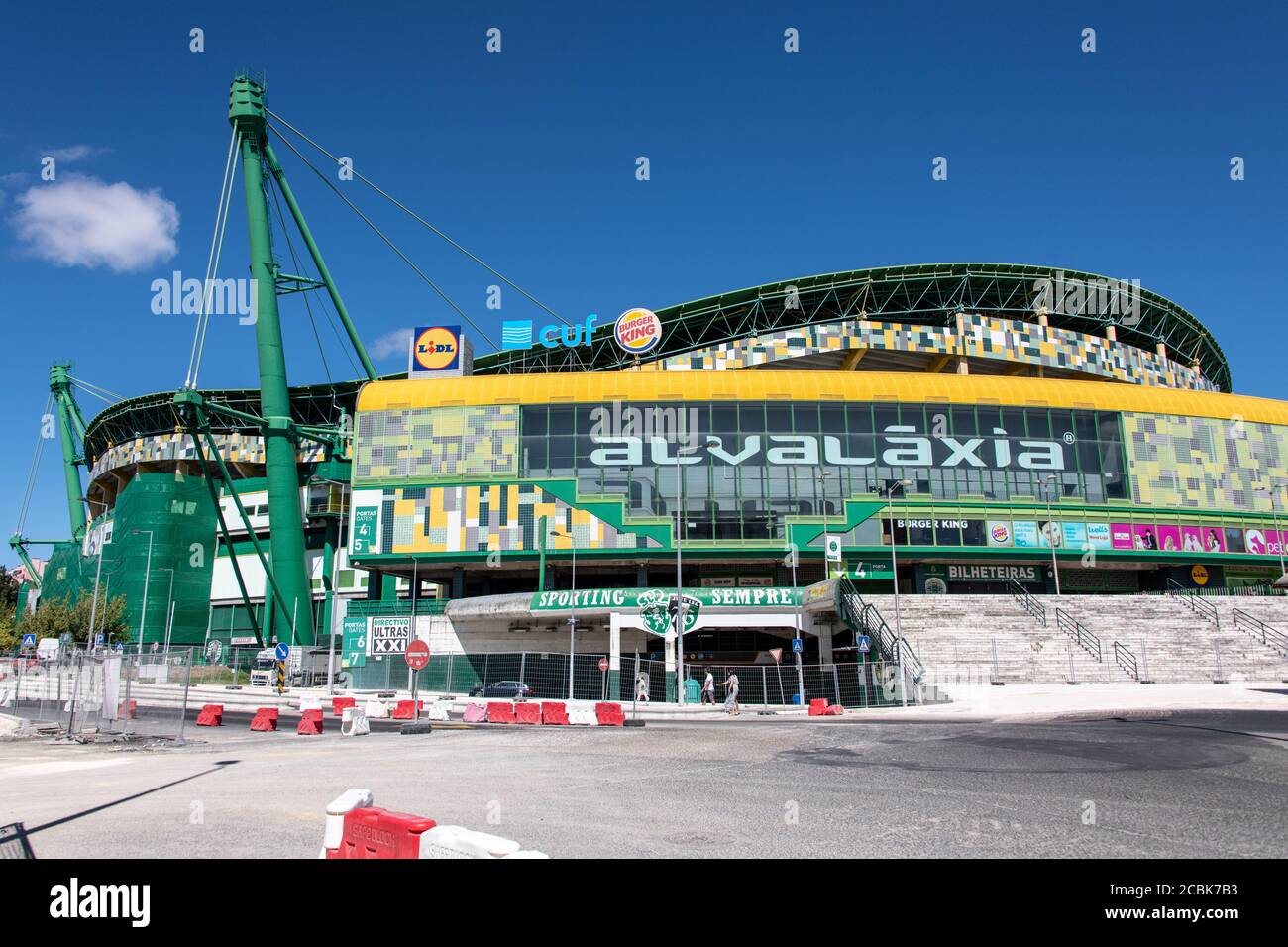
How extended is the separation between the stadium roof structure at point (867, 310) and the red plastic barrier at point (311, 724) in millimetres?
49475

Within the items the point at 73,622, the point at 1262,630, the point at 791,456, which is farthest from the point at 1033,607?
the point at 73,622

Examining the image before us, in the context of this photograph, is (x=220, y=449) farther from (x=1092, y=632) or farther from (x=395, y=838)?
(x=395, y=838)

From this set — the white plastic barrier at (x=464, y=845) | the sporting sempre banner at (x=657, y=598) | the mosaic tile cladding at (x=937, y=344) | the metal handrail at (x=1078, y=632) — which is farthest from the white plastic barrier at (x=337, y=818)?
the mosaic tile cladding at (x=937, y=344)

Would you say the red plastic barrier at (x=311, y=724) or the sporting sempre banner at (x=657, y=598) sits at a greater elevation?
the sporting sempre banner at (x=657, y=598)

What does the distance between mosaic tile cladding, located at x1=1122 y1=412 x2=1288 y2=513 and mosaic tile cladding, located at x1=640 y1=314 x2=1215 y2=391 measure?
17524mm

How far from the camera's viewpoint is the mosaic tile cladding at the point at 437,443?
178ft

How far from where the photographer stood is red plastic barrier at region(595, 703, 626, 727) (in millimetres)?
25797

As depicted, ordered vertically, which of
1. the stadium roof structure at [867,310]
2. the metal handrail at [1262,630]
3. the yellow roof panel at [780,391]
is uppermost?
the stadium roof structure at [867,310]

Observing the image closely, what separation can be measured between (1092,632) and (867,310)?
39.9 meters

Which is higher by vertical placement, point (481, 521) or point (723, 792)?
point (481, 521)

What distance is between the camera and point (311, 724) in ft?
79.4

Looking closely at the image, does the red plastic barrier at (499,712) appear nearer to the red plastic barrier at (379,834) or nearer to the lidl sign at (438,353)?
the red plastic barrier at (379,834)

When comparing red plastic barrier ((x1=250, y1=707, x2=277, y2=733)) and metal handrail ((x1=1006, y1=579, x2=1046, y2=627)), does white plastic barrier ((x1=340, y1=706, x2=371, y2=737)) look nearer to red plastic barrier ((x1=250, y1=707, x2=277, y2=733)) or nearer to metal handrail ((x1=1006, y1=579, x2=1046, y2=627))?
red plastic barrier ((x1=250, y1=707, x2=277, y2=733))

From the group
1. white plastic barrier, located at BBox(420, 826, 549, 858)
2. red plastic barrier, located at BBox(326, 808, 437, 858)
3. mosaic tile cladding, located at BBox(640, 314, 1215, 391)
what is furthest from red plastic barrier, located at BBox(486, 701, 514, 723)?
mosaic tile cladding, located at BBox(640, 314, 1215, 391)
